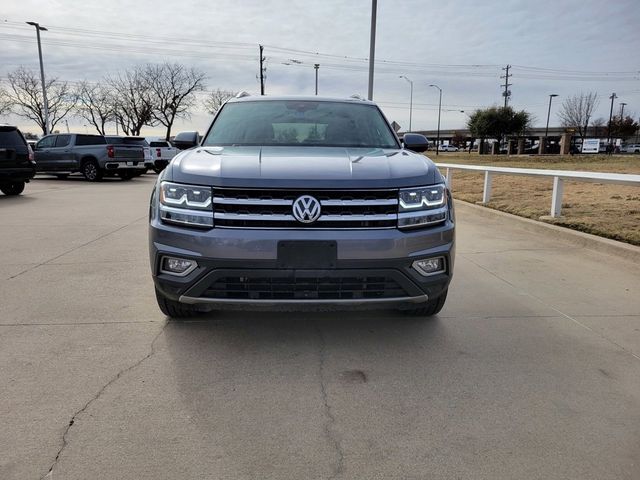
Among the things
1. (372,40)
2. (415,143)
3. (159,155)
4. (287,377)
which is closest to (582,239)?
(415,143)

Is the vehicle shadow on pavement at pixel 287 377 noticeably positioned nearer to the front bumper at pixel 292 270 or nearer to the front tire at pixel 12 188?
the front bumper at pixel 292 270

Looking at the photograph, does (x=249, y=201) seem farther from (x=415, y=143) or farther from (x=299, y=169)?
(x=415, y=143)

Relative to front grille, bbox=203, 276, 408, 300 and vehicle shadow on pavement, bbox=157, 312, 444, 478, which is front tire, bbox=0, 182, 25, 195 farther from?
front grille, bbox=203, 276, 408, 300

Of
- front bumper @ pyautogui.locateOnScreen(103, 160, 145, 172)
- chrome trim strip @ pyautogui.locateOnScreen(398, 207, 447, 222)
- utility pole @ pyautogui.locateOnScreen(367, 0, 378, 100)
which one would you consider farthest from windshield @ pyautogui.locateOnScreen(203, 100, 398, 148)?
front bumper @ pyautogui.locateOnScreen(103, 160, 145, 172)

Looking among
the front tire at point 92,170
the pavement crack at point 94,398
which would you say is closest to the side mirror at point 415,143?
the pavement crack at point 94,398

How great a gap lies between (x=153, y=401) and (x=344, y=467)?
1.18 metres

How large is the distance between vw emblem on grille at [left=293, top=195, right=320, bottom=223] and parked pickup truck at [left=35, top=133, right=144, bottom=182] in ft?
60.6

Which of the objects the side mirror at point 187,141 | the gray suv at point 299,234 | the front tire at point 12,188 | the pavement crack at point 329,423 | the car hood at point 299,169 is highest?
the side mirror at point 187,141

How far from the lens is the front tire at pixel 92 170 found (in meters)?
19.9

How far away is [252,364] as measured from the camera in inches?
131

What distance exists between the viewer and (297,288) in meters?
3.20

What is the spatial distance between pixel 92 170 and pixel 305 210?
1912cm

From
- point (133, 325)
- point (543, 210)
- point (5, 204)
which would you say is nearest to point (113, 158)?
point (5, 204)

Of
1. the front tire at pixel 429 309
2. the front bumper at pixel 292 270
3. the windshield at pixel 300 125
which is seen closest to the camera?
the front bumper at pixel 292 270
